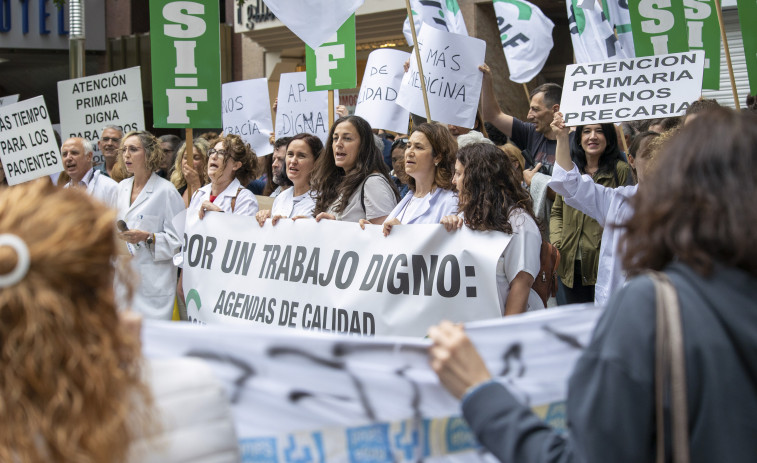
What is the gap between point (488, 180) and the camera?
433 cm

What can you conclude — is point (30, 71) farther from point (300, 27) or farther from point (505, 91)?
point (300, 27)

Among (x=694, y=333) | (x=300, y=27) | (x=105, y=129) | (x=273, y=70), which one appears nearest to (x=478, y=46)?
(x=300, y=27)

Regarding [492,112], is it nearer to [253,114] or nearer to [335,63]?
[335,63]

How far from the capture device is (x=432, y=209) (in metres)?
5.04

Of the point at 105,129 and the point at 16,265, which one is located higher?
the point at 105,129

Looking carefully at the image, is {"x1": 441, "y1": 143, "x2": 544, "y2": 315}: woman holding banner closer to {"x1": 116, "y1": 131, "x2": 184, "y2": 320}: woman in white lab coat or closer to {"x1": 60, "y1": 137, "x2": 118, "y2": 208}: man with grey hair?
{"x1": 116, "y1": 131, "x2": 184, "y2": 320}: woman in white lab coat

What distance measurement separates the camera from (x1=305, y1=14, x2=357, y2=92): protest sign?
7.31 m

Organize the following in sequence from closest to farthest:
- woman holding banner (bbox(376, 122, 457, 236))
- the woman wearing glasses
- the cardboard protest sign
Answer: woman holding banner (bbox(376, 122, 457, 236))
the woman wearing glasses
the cardboard protest sign

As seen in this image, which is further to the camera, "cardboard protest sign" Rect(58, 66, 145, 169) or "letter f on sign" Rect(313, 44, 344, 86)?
"cardboard protest sign" Rect(58, 66, 145, 169)

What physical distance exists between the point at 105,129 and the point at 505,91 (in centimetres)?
665

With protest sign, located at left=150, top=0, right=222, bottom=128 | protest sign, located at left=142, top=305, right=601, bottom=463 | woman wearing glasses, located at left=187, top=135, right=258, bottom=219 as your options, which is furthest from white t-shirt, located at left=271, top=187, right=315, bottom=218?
protest sign, located at left=142, top=305, right=601, bottom=463

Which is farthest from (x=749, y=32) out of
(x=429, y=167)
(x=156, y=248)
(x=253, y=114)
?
(x=253, y=114)

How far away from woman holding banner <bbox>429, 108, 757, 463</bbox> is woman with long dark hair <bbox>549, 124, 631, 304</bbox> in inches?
168

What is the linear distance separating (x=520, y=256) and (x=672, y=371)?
9.25 ft
